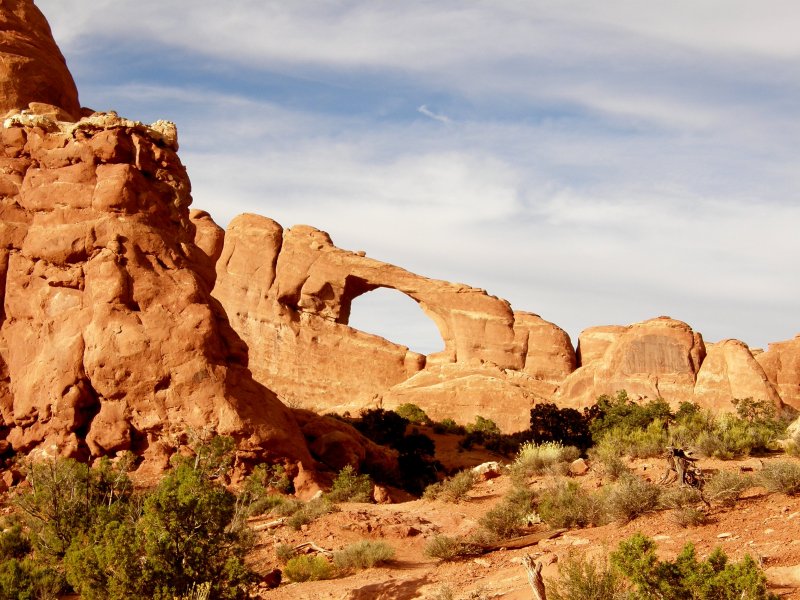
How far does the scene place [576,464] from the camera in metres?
18.4

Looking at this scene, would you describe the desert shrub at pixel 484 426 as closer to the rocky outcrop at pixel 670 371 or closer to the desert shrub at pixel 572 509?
the rocky outcrop at pixel 670 371

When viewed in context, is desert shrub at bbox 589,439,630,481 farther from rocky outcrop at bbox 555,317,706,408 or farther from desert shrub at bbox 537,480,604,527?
rocky outcrop at bbox 555,317,706,408

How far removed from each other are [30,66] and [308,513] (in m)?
15.9

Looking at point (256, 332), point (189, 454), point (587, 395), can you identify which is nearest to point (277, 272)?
point (256, 332)

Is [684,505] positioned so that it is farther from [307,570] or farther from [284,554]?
[284,554]

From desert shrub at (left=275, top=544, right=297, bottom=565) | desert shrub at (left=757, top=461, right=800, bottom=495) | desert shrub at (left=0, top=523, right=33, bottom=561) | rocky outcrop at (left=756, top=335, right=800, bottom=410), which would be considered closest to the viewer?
desert shrub at (left=757, top=461, right=800, bottom=495)

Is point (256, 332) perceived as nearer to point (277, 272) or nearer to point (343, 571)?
point (277, 272)

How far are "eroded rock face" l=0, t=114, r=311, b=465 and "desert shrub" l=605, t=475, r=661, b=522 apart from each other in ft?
28.9

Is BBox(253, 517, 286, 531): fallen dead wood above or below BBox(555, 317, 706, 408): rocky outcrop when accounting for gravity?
below

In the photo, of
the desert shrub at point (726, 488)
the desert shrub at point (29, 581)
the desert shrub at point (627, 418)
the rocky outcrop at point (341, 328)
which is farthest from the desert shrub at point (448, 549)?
the rocky outcrop at point (341, 328)

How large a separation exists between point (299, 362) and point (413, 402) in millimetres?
6664

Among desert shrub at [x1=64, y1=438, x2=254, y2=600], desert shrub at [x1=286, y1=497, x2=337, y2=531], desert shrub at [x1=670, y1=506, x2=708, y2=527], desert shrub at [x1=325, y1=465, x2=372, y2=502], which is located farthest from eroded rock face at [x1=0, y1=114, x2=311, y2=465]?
desert shrub at [x1=670, y1=506, x2=708, y2=527]

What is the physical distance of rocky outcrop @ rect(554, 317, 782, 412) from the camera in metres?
39.1

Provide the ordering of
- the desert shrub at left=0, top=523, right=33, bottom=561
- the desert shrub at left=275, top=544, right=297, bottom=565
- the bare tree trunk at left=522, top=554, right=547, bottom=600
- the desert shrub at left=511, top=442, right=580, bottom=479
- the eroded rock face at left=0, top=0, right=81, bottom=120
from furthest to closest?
1. the eroded rock face at left=0, top=0, right=81, bottom=120
2. the desert shrub at left=511, top=442, right=580, bottom=479
3. the desert shrub at left=0, top=523, right=33, bottom=561
4. the desert shrub at left=275, top=544, right=297, bottom=565
5. the bare tree trunk at left=522, top=554, right=547, bottom=600
